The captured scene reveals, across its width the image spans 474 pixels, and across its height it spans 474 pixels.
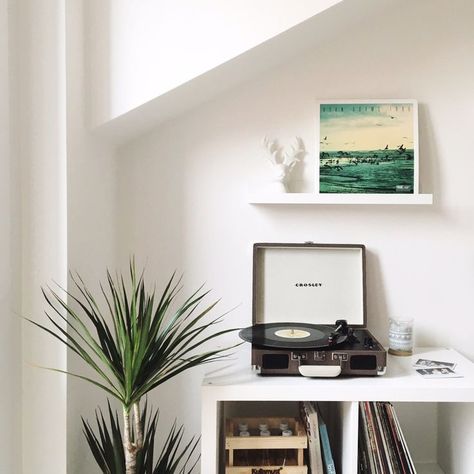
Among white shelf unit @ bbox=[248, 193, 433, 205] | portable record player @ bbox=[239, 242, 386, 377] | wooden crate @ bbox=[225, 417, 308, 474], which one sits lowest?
wooden crate @ bbox=[225, 417, 308, 474]

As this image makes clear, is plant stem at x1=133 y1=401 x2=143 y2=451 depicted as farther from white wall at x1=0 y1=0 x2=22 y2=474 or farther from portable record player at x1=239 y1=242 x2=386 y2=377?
portable record player at x1=239 y1=242 x2=386 y2=377

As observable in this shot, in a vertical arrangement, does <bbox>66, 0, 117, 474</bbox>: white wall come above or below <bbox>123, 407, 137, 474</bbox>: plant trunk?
above

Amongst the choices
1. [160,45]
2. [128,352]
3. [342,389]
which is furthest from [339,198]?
[128,352]

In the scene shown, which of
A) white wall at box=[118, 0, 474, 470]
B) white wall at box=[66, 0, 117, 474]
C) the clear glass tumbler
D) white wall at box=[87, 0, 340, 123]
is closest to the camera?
white wall at box=[66, 0, 117, 474]

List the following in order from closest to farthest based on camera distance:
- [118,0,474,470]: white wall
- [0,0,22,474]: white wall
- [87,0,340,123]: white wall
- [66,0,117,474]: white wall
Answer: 1. [0,0,22,474]: white wall
2. [66,0,117,474]: white wall
3. [87,0,340,123]: white wall
4. [118,0,474,470]: white wall

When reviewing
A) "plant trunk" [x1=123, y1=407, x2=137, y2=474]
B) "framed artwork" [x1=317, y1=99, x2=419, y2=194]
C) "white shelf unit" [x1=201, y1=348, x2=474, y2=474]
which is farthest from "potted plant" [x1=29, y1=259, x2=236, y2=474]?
"framed artwork" [x1=317, y1=99, x2=419, y2=194]

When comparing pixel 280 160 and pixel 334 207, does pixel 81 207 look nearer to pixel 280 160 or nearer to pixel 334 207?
pixel 280 160

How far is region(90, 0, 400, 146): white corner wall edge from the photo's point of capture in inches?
63.6

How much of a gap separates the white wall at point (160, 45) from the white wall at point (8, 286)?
0.32m

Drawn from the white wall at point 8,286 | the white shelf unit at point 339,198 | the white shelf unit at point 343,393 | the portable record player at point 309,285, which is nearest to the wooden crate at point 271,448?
the white shelf unit at point 343,393

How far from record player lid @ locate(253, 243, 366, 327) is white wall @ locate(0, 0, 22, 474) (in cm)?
84

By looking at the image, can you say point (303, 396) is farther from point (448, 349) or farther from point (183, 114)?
point (183, 114)

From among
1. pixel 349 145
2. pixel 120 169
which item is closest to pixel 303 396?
pixel 349 145

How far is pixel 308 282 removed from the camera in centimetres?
193
